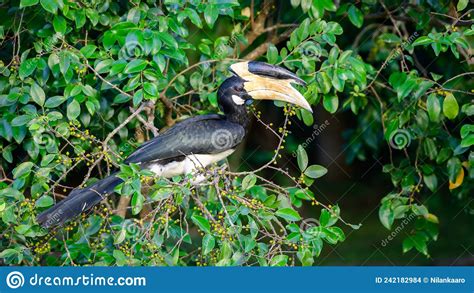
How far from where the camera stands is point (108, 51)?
3.15 m

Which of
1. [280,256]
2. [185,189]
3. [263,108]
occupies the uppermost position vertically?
[185,189]

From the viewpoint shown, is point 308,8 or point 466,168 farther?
point 466,168

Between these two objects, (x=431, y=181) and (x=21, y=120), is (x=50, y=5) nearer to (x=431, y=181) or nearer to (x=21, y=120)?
(x=21, y=120)

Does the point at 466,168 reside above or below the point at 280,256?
below

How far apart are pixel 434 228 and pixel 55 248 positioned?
5.43ft

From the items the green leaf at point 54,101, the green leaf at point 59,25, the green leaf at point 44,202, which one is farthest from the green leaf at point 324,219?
the green leaf at point 59,25

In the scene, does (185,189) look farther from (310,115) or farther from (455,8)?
(455,8)

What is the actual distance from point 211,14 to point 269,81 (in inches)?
15.2

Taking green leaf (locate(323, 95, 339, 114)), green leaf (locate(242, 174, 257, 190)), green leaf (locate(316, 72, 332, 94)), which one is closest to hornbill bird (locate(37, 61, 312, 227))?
green leaf (locate(316, 72, 332, 94))

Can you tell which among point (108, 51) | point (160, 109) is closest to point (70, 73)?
point (108, 51)

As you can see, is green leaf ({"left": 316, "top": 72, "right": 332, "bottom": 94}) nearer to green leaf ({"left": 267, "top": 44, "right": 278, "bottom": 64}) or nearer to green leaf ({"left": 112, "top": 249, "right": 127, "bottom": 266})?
green leaf ({"left": 267, "top": 44, "right": 278, "bottom": 64})

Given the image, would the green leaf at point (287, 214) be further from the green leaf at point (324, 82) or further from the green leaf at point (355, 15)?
the green leaf at point (355, 15)

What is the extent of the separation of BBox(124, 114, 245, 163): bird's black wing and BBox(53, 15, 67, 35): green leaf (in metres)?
0.53

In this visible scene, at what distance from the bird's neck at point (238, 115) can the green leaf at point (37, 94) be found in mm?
751
